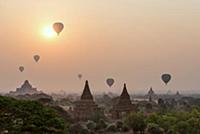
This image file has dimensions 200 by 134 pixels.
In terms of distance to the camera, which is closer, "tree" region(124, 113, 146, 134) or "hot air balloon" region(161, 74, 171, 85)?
"tree" region(124, 113, 146, 134)

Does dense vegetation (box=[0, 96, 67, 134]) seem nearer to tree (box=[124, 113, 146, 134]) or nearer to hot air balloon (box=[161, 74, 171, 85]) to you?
tree (box=[124, 113, 146, 134])

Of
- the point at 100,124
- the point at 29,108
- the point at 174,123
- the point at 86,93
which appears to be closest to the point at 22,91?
the point at 86,93

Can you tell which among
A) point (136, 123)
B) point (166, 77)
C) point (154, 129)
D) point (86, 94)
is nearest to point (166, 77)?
point (166, 77)

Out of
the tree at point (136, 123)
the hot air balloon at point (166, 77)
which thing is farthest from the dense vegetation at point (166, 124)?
the hot air balloon at point (166, 77)

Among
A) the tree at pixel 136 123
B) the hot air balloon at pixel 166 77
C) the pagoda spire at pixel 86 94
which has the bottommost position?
the tree at pixel 136 123

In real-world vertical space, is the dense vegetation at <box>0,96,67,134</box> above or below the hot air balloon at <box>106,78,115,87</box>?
below

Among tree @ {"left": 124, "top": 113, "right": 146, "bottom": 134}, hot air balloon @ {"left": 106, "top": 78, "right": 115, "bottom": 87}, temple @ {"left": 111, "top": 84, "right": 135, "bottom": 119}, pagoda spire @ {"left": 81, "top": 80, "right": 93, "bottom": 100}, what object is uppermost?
hot air balloon @ {"left": 106, "top": 78, "right": 115, "bottom": 87}

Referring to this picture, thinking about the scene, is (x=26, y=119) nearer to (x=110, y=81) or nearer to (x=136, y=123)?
(x=136, y=123)

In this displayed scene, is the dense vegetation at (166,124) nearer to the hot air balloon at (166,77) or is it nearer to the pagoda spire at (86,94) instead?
the pagoda spire at (86,94)

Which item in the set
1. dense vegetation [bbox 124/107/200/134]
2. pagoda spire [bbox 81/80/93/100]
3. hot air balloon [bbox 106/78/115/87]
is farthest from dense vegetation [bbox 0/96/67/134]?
hot air balloon [bbox 106/78/115/87]
